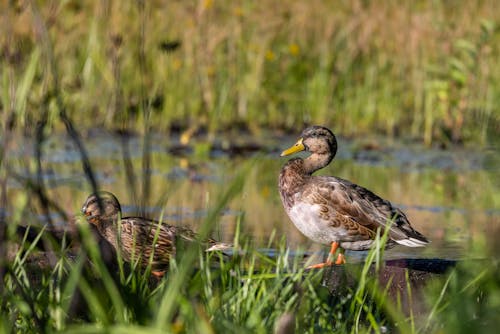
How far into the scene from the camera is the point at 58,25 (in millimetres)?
13539

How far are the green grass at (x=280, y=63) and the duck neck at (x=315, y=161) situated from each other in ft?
19.2

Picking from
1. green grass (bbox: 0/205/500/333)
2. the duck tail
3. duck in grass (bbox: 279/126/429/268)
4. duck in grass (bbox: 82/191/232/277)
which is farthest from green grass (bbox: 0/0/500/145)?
green grass (bbox: 0/205/500/333)

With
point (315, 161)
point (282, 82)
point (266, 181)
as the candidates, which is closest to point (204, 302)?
point (315, 161)

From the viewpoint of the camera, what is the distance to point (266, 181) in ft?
35.7

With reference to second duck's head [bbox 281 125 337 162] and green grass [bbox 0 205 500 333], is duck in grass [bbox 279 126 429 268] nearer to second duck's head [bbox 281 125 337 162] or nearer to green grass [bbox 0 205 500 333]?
second duck's head [bbox 281 125 337 162]

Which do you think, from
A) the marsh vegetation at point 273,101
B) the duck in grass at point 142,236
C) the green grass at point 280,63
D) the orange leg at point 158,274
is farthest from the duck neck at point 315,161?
the green grass at point 280,63

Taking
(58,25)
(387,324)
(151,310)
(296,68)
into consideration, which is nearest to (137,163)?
(58,25)

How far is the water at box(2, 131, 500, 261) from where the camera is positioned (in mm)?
8062

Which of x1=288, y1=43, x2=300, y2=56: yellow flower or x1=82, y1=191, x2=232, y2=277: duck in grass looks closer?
x1=82, y1=191, x2=232, y2=277: duck in grass

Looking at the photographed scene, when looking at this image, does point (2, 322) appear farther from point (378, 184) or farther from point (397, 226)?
point (378, 184)

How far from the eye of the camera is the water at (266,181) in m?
8.06

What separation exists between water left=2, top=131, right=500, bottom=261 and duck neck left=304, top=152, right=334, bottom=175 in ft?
0.86

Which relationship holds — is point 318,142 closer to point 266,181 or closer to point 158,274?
point 158,274

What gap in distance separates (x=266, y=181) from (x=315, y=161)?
3309 millimetres
